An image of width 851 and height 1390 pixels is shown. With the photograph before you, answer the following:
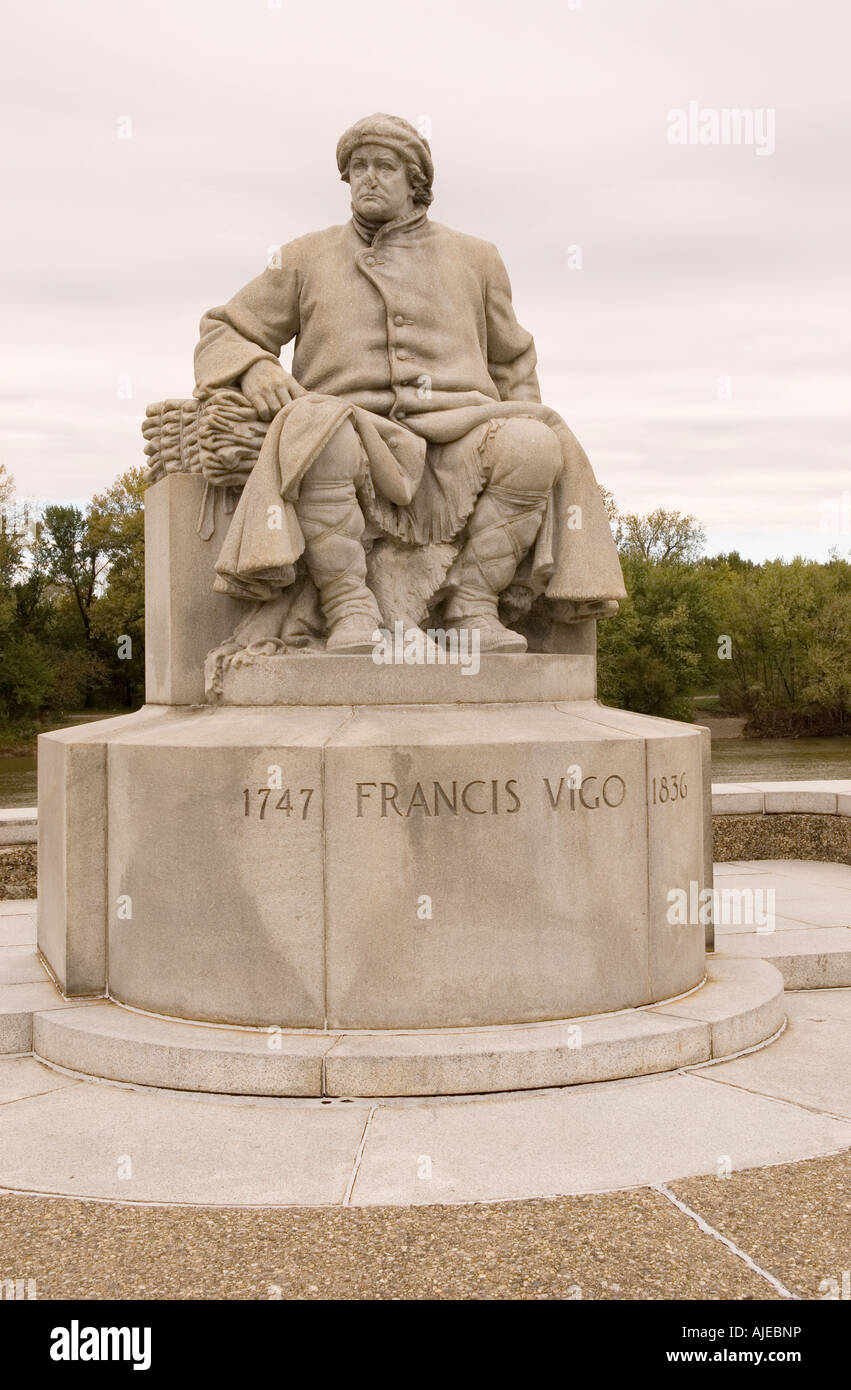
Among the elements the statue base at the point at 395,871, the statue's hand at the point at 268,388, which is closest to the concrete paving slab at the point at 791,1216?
the statue base at the point at 395,871

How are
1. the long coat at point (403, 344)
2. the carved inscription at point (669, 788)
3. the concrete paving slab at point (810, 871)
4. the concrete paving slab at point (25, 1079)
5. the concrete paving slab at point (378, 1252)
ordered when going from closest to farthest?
the concrete paving slab at point (378, 1252) < the concrete paving slab at point (25, 1079) < the carved inscription at point (669, 788) < the long coat at point (403, 344) < the concrete paving slab at point (810, 871)

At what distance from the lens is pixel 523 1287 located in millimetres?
2713

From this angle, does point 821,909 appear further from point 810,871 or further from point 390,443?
point 390,443

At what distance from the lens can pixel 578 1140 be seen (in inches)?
143

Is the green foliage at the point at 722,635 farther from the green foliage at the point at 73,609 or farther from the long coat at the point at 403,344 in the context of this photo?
the long coat at the point at 403,344

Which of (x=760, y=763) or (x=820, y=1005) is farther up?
(x=820, y=1005)

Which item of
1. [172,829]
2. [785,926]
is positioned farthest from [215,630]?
[785,926]

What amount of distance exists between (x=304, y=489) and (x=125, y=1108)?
245 centimetres

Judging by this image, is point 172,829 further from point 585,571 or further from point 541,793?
point 585,571

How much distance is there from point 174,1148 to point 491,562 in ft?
9.23

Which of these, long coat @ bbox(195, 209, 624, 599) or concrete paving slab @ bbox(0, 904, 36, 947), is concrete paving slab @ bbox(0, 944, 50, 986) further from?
long coat @ bbox(195, 209, 624, 599)


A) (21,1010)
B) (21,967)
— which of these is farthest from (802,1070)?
(21,967)

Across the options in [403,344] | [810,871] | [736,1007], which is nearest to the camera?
[736,1007]

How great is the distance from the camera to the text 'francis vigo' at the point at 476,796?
4383 millimetres
